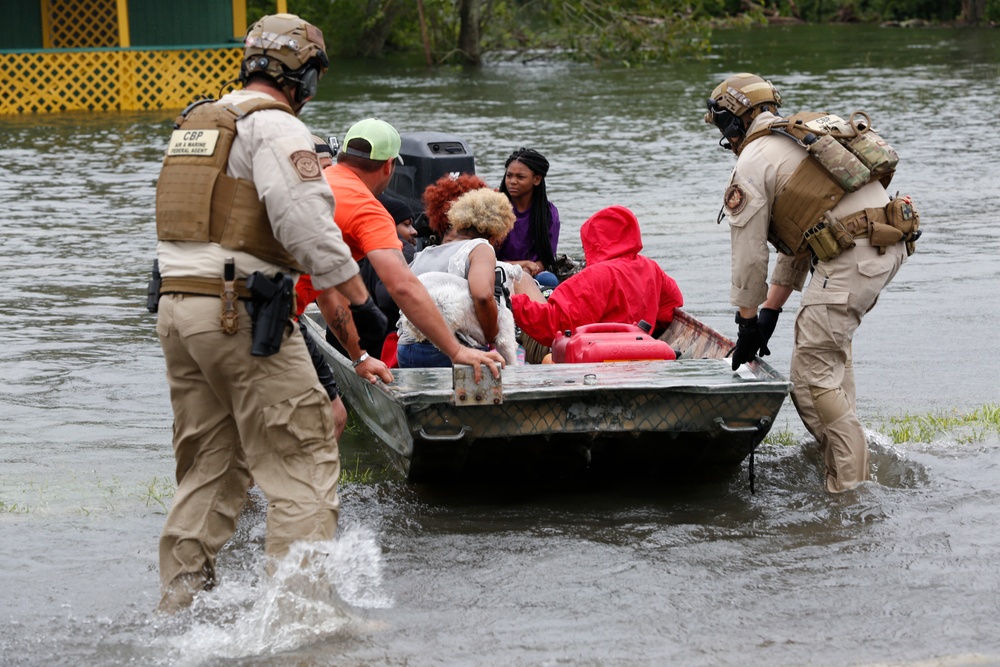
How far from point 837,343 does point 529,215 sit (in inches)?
122

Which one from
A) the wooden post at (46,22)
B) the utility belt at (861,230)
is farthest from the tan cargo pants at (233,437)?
the wooden post at (46,22)

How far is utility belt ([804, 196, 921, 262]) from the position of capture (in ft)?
20.0

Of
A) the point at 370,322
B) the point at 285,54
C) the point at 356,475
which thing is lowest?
the point at 356,475

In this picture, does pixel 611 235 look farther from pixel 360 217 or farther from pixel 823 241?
pixel 360 217

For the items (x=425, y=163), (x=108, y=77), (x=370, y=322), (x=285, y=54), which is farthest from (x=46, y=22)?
(x=370, y=322)

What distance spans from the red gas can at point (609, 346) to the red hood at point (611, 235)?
487 mm

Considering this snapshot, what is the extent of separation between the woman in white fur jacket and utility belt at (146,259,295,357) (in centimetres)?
189

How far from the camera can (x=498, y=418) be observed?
5902 millimetres

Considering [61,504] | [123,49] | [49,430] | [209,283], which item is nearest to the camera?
[209,283]

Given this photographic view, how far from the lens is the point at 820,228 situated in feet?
20.0

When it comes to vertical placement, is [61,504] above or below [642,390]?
below

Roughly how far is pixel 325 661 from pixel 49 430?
12.0 ft

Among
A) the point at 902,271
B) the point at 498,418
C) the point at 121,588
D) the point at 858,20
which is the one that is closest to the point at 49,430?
the point at 121,588

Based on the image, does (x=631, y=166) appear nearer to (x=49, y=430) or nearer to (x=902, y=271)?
(x=902, y=271)
